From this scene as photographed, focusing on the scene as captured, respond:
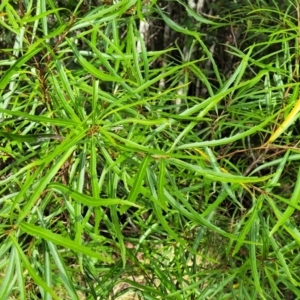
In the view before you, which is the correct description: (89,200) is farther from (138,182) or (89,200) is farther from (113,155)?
(113,155)

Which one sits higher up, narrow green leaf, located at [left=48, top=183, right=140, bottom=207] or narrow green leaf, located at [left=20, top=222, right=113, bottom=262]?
narrow green leaf, located at [left=48, top=183, right=140, bottom=207]

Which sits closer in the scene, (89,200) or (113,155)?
(89,200)

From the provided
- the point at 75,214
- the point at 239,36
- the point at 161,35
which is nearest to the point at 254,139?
the point at 239,36

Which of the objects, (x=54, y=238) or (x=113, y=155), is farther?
(x=113, y=155)

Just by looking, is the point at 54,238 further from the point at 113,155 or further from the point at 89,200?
the point at 113,155

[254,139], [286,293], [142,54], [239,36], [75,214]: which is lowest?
[286,293]

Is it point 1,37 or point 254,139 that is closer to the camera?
point 1,37

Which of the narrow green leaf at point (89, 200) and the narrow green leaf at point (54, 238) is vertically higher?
the narrow green leaf at point (89, 200)

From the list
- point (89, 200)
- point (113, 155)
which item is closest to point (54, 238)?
point (89, 200)

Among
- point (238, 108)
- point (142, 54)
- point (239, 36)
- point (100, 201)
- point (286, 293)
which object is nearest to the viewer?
point (100, 201)

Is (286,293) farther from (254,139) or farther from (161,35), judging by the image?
(161,35)

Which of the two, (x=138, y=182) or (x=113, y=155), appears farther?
(x=113, y=155)
